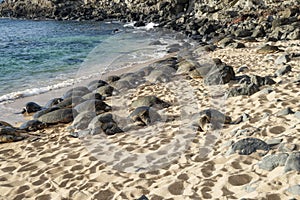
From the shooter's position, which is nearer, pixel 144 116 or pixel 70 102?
pixel 144 116

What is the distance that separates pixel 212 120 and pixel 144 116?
58.2 inches

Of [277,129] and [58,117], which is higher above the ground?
[277,129]

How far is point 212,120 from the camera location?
234 inches

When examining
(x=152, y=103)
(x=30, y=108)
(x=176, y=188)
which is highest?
(x=176, y=188)

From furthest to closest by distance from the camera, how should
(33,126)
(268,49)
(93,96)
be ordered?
(268,49)
(93,96)
(33,126)

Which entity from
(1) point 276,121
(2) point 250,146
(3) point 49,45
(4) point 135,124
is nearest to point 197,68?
(4) point 135,124

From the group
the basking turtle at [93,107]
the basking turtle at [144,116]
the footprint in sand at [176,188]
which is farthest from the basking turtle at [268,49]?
the footprint in sand at [176,188]

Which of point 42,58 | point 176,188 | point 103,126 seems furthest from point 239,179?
point 42,58

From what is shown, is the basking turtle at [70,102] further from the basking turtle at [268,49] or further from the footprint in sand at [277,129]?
the basking turtle at [268,49]

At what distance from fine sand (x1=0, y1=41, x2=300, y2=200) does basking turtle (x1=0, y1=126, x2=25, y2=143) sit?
5.6 inches

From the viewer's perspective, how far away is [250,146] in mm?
4605

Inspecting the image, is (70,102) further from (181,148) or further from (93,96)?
(181,148)

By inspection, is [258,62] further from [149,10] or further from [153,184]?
[149,10]

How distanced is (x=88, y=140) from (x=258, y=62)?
22.4ft
